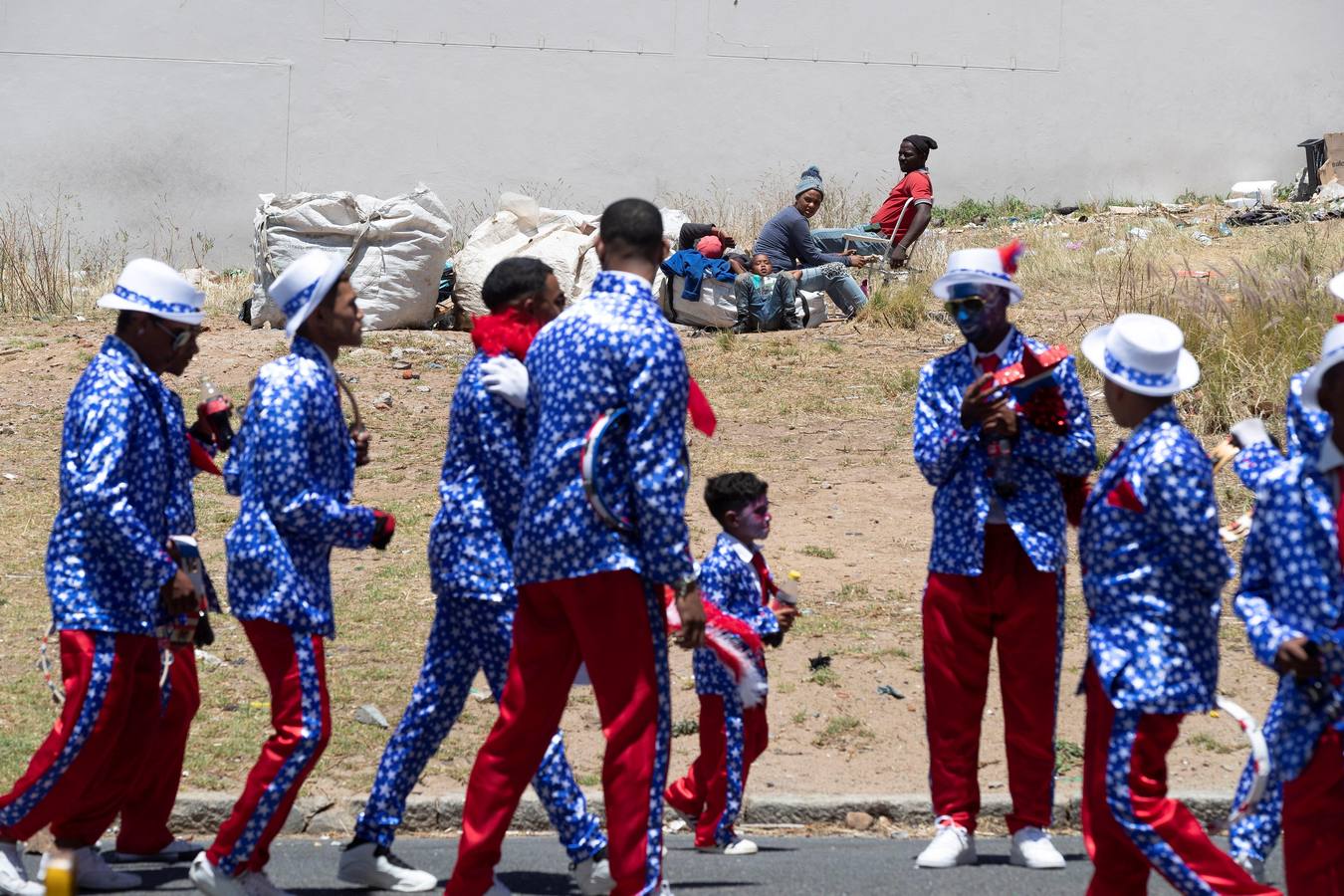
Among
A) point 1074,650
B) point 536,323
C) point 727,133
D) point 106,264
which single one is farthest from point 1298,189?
point 536,323

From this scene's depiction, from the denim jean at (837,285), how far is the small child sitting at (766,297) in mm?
115

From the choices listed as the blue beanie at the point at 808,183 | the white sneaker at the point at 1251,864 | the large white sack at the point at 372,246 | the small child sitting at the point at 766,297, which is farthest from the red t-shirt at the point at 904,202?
the white sneaker at the point at 1251,864

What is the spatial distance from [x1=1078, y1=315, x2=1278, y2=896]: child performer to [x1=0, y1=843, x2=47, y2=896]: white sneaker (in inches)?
116

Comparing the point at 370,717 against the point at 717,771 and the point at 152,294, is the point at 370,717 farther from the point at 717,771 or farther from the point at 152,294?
the point at 152,294

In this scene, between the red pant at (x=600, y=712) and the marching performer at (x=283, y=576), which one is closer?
the red pant at (x=600, y=712)

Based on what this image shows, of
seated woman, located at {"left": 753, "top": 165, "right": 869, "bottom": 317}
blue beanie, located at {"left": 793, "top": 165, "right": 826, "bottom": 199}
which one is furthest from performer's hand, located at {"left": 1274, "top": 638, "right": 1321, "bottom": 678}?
blue beanie, located at {"left": 793, "top": 165, "right": 826, "bottom": 199}

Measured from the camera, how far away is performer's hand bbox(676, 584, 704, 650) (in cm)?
418

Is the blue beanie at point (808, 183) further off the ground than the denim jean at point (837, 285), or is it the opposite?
the blue beanie at point (808, 183)

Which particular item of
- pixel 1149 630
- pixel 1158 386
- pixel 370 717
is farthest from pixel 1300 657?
pixel 370 717

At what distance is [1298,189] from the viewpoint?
79.0 ft

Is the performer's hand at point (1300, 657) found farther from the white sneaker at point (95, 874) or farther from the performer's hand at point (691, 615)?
the white sneaker at point (95, 874)

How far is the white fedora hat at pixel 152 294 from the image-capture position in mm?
4848

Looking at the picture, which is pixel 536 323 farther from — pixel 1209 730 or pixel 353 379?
pixel 353 379

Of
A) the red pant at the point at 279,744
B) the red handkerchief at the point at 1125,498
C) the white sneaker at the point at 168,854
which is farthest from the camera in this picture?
the white sneaker at the point at 168,854
